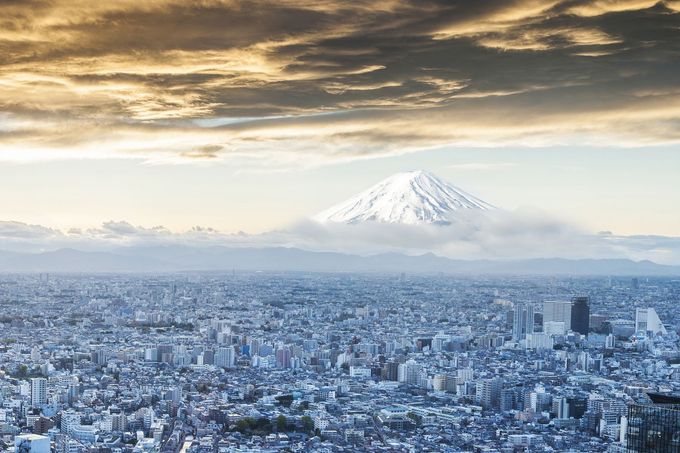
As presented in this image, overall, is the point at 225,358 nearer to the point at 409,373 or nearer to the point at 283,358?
the point at 283,358

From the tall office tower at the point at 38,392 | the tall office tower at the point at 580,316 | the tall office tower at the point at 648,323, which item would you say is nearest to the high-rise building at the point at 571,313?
the tall office tower at the point at 580,316

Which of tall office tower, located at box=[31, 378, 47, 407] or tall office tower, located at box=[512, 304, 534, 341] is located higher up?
tall office tower, located at box=[512, 304, 534, 341]

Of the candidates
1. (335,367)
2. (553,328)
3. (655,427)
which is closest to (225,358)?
(335,367)

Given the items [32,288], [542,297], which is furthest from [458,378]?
[32,288]

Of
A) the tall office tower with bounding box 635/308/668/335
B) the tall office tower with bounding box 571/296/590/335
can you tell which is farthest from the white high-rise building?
the tall office tower with bounding box 635/308/668/335

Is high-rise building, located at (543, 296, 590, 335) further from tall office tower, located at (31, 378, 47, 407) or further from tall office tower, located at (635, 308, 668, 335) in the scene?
tall office tower, located at (31, 378, 47, 407)

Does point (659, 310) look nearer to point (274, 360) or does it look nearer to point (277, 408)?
point (274, 360)

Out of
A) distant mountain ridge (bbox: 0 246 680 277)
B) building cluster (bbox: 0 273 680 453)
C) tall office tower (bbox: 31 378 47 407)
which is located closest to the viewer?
building cluster (bbox: 0 273 680 453)

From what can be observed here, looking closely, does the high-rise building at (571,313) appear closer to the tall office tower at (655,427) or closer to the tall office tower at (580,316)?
the tall office tower at (580,316)
